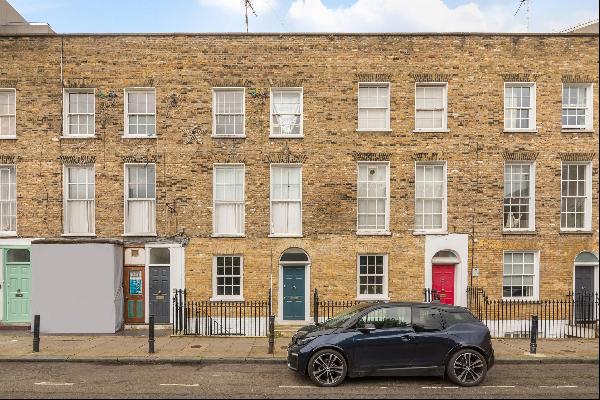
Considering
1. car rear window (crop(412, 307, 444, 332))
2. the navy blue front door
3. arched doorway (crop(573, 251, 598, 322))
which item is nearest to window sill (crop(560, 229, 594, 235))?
arched doorway (crop(573, 251, 598, 322))

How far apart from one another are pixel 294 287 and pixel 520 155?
920cm

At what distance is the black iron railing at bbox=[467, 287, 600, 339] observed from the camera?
17.2 meters

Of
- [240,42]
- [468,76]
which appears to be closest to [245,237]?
[240,42]

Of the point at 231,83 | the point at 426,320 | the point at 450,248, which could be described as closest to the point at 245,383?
the point at 426,320

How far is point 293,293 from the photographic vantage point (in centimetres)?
1750

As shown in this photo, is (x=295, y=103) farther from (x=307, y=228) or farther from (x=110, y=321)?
(x=110, y=321)

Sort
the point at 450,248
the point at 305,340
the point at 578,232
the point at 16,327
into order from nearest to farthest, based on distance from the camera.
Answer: the point at 305,340, the point at 16,327, the point at 450,248, the point at 578,232

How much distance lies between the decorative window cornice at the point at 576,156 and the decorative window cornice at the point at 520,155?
92 cm

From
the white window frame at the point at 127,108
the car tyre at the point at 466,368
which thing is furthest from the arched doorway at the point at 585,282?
the white window frame at the point at 127,108

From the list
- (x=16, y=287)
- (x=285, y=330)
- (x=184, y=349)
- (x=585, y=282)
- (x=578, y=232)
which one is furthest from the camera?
(x=585, y=282)

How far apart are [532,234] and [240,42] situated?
1226cm

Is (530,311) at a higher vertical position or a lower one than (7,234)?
lower

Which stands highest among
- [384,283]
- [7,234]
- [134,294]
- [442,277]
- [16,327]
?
Result: [7,234]

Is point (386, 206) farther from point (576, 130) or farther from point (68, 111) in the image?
point (68, 111)
